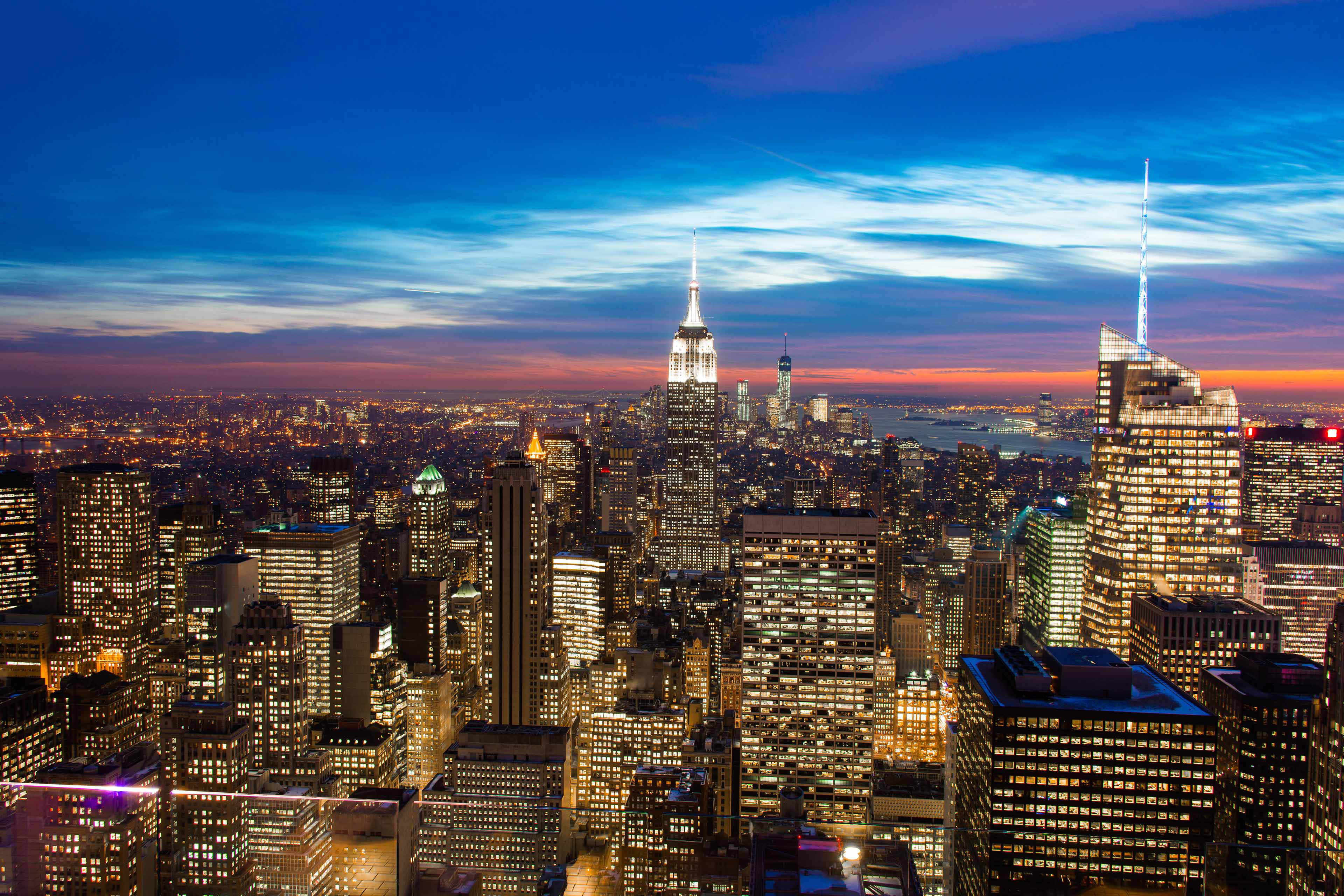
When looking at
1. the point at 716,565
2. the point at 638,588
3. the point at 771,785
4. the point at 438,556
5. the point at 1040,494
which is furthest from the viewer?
the point at 716,565

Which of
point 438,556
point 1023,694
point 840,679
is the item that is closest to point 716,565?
point 438,556

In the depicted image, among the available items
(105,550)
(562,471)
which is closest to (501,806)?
(105,550)

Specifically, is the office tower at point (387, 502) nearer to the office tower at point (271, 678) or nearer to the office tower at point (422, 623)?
the office tower at point (422, 623)

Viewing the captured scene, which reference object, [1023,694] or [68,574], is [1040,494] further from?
[68,574]

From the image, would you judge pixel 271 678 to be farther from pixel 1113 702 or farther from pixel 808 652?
pixel 1113 702

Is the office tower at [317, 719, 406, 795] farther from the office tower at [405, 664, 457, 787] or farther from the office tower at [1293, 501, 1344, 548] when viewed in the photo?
the office tower at [1293, 501, 1344, 548]

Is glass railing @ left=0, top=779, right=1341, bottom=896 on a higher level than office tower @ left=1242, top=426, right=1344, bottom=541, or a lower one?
lower

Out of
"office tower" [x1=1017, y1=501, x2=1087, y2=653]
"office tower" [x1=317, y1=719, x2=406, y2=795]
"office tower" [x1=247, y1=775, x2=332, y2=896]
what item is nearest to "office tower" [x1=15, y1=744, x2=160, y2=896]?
"office tower" [x1=247, y1=775, x2=332, y2=896]
